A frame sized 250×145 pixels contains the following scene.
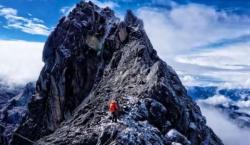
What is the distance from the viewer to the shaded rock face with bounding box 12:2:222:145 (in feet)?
182

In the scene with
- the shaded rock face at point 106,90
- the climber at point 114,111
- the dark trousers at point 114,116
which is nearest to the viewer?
the climber at point 114,111

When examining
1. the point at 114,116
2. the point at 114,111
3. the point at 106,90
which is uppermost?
the point at 106,90

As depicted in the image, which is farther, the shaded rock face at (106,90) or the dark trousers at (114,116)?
the shaded rock face at (106,90)

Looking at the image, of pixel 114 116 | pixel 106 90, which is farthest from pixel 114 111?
pixel 106 90

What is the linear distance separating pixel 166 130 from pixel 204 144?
57.4 feet

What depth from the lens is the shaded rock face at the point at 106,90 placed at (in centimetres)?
5534

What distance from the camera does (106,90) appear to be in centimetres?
7325

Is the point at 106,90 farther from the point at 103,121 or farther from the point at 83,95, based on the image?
the point at 83,95

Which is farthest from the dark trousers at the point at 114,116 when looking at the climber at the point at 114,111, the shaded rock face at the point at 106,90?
the shaded rock face at the point at 106,90

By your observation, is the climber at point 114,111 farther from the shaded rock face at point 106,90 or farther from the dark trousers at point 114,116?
the shaded rock face at point 106,90

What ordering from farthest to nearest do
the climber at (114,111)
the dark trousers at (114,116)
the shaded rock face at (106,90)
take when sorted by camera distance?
the shaded rock face at (106,90)
the dark trousers at (114,116)
the climber at (114,111)

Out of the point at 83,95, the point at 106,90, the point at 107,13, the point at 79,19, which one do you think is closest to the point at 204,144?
the point at 106,90

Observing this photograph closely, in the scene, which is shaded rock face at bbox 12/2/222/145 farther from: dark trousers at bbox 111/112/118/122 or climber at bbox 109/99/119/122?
climber at bbox 109/99/119/122

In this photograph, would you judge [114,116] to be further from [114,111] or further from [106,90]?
[106,90]
